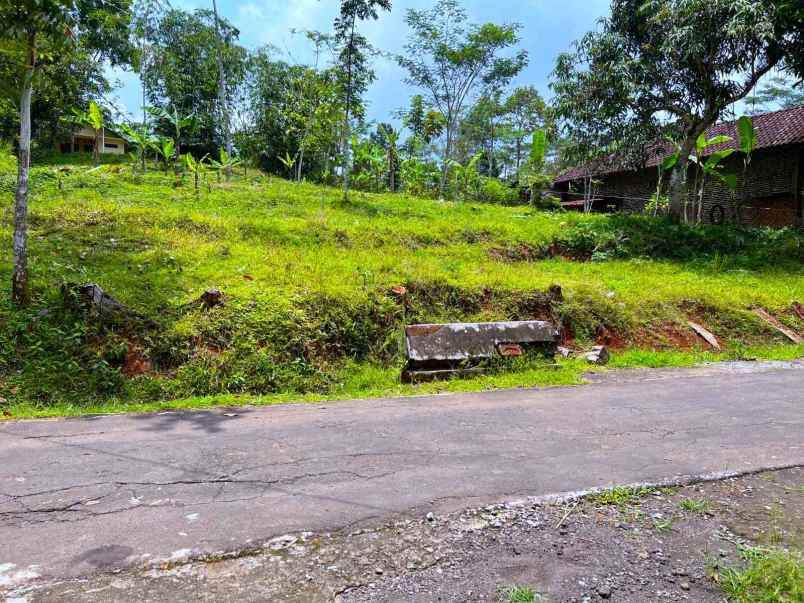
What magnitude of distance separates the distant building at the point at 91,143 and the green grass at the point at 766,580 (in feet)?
122

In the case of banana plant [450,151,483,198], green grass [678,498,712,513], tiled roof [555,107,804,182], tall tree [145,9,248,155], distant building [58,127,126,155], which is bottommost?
green grass [678,498,712,513]

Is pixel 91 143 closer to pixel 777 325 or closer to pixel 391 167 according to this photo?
pixel 391 167

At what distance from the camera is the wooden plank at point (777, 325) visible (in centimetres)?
890

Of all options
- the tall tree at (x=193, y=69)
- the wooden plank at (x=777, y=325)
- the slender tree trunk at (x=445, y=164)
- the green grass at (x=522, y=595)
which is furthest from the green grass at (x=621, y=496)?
the tall tree at (x=193, y=69)

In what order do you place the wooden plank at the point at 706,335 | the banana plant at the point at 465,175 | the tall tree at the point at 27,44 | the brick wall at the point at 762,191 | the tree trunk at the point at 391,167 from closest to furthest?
the tall tree at the point at 27,44 → the wooden plank at the point at 706,335 → the brick wall at the point at 762,191 → the banana plant at the point at 465,175 → the tree trunk at the point at 391,167

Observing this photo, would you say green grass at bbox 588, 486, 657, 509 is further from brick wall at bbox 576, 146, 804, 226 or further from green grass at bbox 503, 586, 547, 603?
brick wall at bbox 576, 146, 804, 226

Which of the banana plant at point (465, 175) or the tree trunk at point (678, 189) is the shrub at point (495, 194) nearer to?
the banana plant at point (465, 175)

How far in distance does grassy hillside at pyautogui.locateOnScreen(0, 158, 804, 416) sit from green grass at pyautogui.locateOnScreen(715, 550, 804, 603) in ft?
12.2

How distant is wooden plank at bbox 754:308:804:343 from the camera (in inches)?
350

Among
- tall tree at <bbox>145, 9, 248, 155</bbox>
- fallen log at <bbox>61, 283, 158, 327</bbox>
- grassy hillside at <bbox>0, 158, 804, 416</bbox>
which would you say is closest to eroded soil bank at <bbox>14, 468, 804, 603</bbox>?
grassy hillside at <bbox>0, 158, 804, 416</bbox>

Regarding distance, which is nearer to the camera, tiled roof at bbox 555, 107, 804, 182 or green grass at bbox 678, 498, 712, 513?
green grass at bbox 678, 498, 712, 513

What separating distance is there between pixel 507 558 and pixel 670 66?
16.3m

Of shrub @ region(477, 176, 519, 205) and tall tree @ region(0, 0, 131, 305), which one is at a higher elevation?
shrub @ region(477, 176, 519, 205)

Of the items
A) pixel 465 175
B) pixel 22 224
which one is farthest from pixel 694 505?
pixel 465 175
